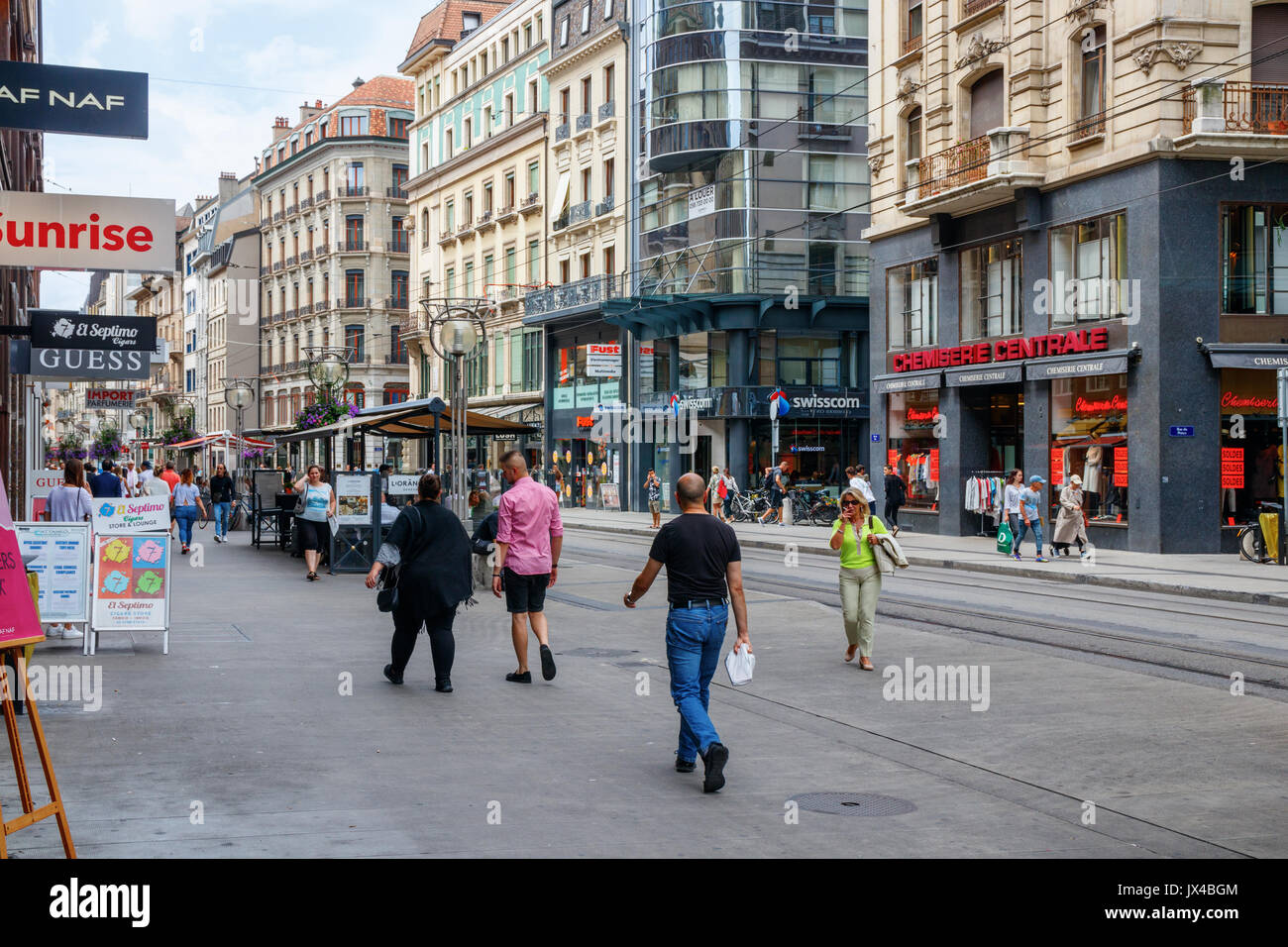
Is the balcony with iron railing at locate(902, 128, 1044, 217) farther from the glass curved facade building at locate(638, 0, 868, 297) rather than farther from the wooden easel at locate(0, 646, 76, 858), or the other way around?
the wooden easel at locate(0, 646, 76, 858)

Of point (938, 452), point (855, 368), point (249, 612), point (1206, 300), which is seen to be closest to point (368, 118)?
point (855, 368)

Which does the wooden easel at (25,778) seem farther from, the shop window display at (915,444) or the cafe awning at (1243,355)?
the shop window display at (915,444)

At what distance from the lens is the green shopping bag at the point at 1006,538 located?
25719mm

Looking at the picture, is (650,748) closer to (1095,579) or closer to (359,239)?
(1095,579)

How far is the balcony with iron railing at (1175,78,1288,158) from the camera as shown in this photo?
2522 cm

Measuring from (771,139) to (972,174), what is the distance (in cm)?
1302

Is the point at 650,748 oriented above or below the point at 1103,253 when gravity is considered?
below

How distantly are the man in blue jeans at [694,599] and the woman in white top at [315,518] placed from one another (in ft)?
42.8

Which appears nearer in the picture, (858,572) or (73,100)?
(73,100)

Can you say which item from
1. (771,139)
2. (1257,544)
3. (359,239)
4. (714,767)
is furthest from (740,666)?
(359,239)

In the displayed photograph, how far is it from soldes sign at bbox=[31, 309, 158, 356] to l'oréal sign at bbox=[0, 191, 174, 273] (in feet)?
14.1

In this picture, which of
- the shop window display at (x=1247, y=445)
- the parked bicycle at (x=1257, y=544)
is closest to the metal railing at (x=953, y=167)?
the shop window display at (x=1247, y=445)

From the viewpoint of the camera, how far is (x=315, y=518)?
829 inches
